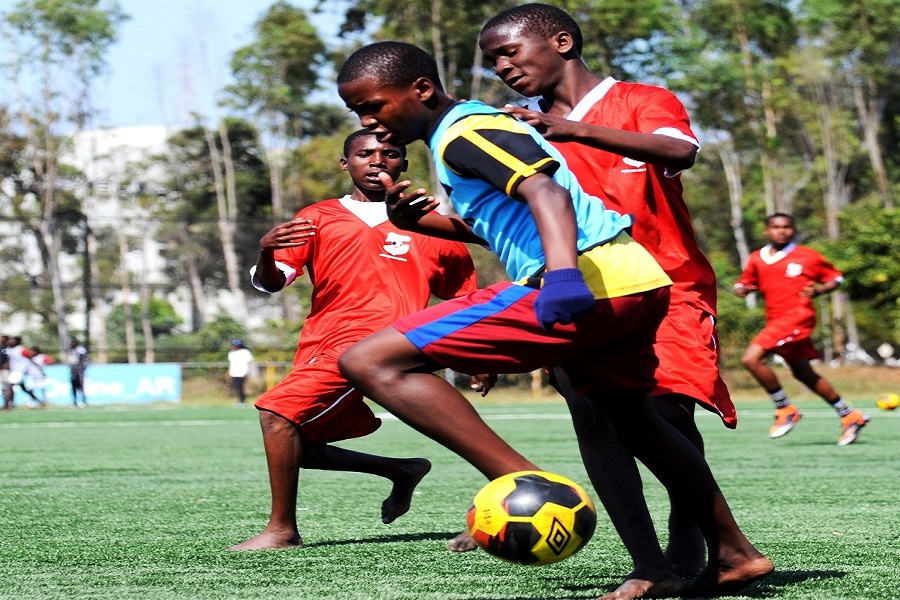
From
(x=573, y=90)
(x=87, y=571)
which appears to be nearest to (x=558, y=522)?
(x=573, y=90)

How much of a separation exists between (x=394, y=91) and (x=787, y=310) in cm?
955

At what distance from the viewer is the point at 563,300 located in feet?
9.62

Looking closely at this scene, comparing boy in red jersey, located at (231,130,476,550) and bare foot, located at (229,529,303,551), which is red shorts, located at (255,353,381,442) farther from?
bare foot, located at (229,529,303,551)

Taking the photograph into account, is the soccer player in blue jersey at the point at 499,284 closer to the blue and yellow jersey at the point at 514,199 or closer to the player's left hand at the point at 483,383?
the blue and yellow jersey at the point at 514,199

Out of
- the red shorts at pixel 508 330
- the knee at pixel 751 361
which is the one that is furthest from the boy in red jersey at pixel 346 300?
the knee at pixel 751 361

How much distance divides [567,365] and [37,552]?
8.39 ft

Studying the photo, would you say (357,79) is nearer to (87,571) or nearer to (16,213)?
(87,571)

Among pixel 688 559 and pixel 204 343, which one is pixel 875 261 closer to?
pixel 204 343

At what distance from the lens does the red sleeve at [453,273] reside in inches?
224

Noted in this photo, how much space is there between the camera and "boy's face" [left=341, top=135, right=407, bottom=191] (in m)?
5.53

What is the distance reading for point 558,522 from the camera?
324 centimetres

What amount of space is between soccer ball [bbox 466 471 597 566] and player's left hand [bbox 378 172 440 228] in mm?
828

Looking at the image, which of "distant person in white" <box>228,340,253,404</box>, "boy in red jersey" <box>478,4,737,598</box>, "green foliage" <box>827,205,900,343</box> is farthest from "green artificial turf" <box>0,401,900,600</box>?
"green foliage" <box>827,205,900,343</box>

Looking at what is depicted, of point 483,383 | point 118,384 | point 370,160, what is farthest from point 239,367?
point 483,383
